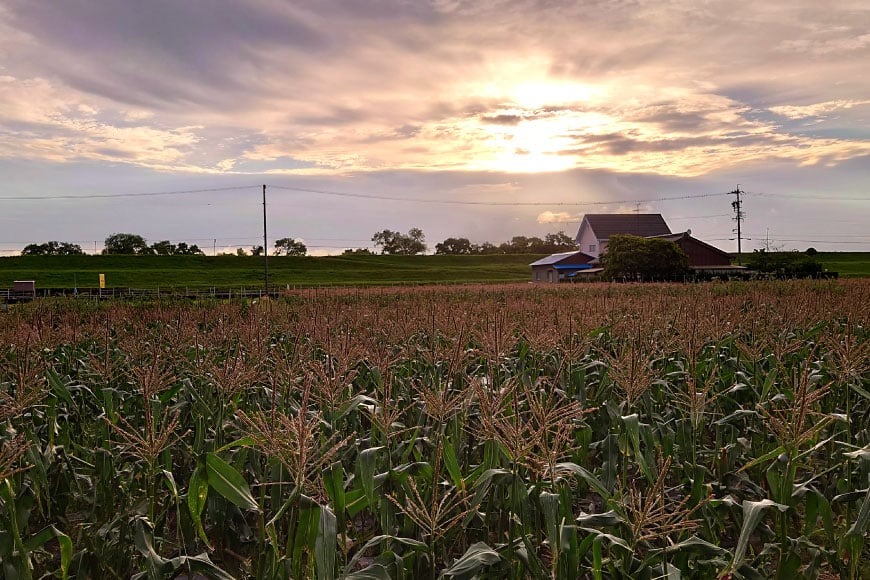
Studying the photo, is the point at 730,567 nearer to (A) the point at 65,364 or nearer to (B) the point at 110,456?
(B) the point at 110,456

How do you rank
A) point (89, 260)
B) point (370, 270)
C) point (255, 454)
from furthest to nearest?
point (370, 270)
point (89, 260)
point (255, 454)

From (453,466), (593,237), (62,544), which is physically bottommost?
(62,544)

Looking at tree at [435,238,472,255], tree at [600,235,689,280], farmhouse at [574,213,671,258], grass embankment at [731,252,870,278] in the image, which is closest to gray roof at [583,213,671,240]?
farmhouse at [574,213,671,258]

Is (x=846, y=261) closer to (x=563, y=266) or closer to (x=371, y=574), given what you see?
(x=563, y=266)

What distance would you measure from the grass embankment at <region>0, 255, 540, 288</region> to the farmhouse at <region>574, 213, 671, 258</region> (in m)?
11.1

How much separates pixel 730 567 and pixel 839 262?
365 feet

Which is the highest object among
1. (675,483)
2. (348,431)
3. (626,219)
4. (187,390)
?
(626,219)

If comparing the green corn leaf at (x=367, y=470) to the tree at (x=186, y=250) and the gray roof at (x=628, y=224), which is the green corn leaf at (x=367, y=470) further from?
the tree at (x=186, y=250)

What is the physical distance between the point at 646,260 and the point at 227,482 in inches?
1992

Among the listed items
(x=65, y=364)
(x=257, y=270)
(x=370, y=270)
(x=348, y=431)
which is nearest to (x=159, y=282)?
(x=257, y=270)

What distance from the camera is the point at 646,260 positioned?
50406mm

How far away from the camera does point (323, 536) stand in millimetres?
2879

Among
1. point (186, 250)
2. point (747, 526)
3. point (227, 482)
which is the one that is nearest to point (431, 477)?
point (227, 482)

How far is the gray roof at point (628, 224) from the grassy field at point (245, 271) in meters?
13.1
